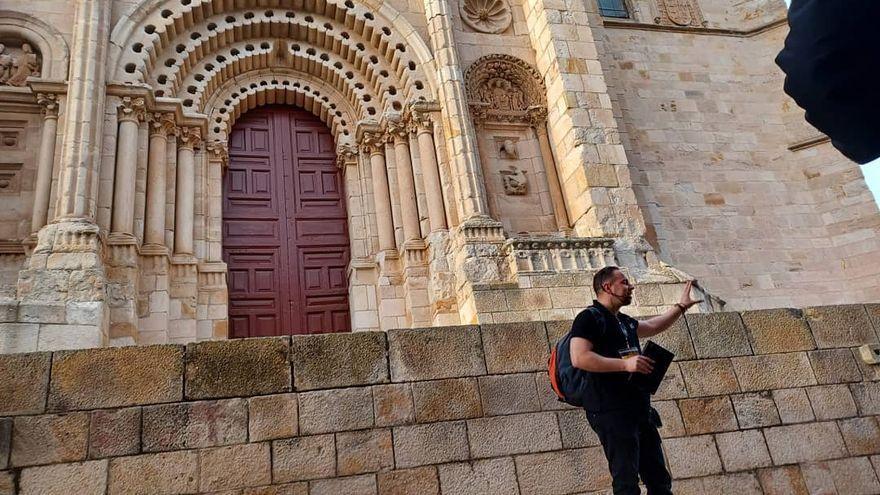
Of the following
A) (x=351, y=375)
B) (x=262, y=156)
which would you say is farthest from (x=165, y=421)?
(x=262, y=156)

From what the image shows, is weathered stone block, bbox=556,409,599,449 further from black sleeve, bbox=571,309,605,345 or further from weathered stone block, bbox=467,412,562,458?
black sleeve, bbox=571,309,605,345

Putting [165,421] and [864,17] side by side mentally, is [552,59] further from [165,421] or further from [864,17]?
[864,17]

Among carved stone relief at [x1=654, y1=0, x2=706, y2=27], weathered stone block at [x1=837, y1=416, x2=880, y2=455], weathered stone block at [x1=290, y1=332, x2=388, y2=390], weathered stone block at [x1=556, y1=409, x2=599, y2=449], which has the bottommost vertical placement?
weathered stone block at [x1=837, y1=416, x2=880, y2=455]

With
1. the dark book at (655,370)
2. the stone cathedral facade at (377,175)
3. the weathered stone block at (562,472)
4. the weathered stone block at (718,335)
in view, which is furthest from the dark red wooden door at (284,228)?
the dark book at (655,370)

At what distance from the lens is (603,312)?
3227 mm

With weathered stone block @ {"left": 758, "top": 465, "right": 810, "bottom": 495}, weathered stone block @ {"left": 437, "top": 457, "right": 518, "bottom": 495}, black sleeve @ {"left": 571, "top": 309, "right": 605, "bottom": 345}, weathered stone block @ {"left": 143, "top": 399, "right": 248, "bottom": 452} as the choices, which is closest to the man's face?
black sleeve @ {"left": 571, "top": 309, "right": 605, "bottom": 345}

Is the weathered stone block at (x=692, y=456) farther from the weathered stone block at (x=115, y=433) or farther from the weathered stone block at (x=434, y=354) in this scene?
the weathered stone block at (x=115, y=433)

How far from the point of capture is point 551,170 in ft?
34.8

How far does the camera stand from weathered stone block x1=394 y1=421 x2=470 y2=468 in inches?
163

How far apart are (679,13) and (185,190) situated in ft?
40.2

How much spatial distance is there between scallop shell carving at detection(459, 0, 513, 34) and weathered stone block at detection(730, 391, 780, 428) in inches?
347

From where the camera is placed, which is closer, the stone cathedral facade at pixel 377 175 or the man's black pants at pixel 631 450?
the man's black pants at pixel 631 450

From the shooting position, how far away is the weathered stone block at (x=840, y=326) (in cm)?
518

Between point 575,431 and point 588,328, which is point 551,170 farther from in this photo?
point 588,328
